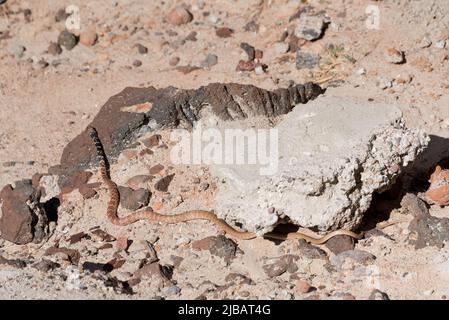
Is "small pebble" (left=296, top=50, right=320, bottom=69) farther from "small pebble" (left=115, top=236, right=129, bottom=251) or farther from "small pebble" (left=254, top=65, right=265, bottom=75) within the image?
"small pebble" (left=115, top=236, right=129, bottom=251)

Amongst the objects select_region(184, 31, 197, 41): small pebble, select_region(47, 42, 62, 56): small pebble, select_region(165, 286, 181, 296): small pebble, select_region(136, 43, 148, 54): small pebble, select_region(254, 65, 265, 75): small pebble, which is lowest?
select_region(165, 286, 181, 296): small pebble

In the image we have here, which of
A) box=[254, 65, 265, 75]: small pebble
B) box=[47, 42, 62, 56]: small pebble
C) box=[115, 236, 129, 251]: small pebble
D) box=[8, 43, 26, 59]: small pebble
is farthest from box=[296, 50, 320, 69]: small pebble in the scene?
box=[8, 43, 26, 59]: small pebble

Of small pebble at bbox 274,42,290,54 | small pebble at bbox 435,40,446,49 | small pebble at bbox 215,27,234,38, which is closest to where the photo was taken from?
small pebble at bbox 435,40,446,49

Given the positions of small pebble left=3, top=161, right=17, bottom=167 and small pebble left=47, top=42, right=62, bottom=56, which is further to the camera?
small pebble left=47, top=42, right=62, bottom=56

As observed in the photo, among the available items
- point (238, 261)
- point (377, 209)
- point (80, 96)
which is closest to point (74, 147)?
point (80, 96)

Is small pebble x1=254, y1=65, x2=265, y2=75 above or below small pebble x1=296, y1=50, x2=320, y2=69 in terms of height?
below
